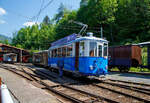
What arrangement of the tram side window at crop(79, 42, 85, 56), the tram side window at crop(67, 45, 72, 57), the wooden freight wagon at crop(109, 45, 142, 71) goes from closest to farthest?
1. the tram side window at crop(79, 42, 85, 56)
2. the tram side window at crop(67, 45, 72, 57)
3. the wooden freight wagon at crop(109, 45, 142, 71)

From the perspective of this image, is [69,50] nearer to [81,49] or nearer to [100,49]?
[81,49]

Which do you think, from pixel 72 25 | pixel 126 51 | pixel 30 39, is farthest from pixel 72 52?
pixel 30 39

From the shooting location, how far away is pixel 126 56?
17.9m

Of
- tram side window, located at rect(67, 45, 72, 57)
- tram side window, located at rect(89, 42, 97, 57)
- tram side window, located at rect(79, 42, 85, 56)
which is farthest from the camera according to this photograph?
tram side window, located at rect(67, 45, 72, 57)

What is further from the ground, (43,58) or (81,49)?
(81,49)

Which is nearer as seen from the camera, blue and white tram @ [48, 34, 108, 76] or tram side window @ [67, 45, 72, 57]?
blue and white tram @ [48, 34, 108, 76]

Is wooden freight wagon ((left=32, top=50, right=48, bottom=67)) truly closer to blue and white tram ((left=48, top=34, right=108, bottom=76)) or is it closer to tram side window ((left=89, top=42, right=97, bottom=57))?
blue and white tram ((left=48, top=34, right=108, bottom=76))

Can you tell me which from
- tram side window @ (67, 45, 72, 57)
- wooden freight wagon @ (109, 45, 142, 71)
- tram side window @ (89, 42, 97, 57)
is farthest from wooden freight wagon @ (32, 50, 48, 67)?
tram side window @ (89, 42, 97, 57)

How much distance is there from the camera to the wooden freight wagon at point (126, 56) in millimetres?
17562

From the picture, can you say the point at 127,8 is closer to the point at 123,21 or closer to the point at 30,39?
the point at 123,21

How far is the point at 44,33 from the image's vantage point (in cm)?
6919

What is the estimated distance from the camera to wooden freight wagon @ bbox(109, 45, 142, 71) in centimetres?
1756

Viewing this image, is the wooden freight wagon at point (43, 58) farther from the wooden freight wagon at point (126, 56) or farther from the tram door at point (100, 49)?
the tram door at point (100, 49)

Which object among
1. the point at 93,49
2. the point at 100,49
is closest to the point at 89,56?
the point at 93,49
